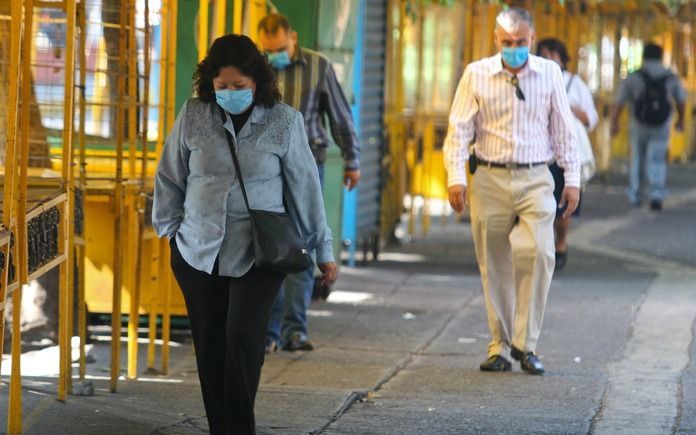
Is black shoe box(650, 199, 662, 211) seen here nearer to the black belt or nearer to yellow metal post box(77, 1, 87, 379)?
the black belt

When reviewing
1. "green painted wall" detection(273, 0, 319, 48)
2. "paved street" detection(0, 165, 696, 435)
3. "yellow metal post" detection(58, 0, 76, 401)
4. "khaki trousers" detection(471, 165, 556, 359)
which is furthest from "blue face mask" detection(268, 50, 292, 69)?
"yellow metal post" detection(58, 0, 76, 401)

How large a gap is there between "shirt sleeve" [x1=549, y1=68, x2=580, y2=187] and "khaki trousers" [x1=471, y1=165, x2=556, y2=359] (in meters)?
0.11

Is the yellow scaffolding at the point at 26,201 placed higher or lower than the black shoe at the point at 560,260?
higher

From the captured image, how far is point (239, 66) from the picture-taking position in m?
5.93

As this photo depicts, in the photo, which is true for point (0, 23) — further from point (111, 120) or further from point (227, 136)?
point (227, 136)

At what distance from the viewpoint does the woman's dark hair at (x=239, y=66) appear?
594 centimetres

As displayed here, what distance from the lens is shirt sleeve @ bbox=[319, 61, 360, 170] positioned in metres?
9.06

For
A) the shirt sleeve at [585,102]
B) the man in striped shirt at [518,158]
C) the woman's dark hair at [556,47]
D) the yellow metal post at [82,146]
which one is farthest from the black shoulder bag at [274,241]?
the shirt sleeve at [585,102]

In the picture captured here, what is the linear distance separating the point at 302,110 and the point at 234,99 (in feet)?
9.94

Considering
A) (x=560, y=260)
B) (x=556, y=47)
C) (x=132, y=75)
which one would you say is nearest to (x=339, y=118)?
(x=132, y=75)

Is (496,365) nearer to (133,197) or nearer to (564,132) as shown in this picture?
(564,132)

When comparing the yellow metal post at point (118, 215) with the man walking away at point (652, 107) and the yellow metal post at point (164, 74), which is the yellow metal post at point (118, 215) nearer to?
the yellow metal post at point (164, 74)

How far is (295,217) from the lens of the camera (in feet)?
20.1

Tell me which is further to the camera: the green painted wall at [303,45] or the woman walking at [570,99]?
the woman walking at [570,99]
